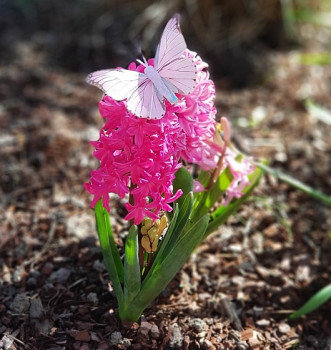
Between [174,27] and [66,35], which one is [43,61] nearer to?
[66,35]

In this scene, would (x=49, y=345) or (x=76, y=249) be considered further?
(x=76, y=249)

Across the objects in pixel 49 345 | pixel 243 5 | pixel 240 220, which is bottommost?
pixel 49 345

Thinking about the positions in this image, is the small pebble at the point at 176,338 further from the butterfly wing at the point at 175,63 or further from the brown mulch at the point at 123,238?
the butterfly wing at the point at 175,63

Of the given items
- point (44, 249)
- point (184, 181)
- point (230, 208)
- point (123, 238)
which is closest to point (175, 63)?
point (184, 181)

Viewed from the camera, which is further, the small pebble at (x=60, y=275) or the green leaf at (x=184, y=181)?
the small pebble at (x=60, y=275)

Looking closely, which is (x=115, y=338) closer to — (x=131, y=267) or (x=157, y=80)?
(x=131, y=267)

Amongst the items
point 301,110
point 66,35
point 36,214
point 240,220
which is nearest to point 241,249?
point 240,220

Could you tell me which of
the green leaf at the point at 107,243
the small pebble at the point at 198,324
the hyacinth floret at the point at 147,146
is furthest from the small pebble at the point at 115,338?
the hyacinth floret at the point at 147,146
